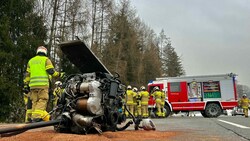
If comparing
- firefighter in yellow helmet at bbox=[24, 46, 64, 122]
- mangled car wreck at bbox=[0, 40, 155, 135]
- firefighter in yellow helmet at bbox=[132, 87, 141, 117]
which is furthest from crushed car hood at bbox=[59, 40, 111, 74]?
firefighter in yellow helmet at bbox=[132, 87, 141, 117]

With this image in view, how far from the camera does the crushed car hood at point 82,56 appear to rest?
17.9 feet

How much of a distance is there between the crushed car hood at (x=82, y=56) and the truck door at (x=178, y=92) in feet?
50.0

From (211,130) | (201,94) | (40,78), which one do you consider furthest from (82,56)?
(201,94)

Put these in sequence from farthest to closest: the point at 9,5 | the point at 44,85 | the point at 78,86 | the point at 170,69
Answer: the point at 170,69 → the point at 9,5 → the point at 44,85 → the point at 78,86

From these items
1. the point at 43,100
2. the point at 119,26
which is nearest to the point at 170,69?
the point at 119,26

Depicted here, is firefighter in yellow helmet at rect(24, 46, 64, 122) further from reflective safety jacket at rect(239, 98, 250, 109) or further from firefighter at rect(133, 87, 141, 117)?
reflective safety jacket at rect(239, 98, 250, 109)

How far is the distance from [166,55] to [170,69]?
4.07m

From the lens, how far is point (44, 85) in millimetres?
7129

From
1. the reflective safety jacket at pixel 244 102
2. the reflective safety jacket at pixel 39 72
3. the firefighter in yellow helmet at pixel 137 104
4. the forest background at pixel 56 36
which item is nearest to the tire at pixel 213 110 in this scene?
the reflective safety jacket at pixel 244 102

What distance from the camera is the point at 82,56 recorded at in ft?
18.5

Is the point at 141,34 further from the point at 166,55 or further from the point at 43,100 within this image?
the point at 43,100

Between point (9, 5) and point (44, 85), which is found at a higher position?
point (9, 5)

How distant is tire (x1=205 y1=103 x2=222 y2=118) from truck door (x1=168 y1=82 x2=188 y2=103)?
1548mm

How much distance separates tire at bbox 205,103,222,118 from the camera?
764 inches
